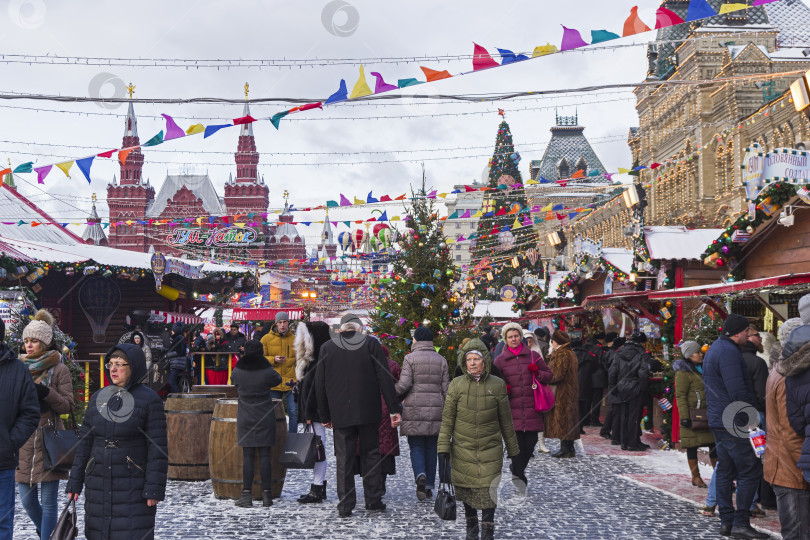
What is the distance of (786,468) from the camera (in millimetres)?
5531

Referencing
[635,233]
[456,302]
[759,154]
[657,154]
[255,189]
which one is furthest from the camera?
[255,189]

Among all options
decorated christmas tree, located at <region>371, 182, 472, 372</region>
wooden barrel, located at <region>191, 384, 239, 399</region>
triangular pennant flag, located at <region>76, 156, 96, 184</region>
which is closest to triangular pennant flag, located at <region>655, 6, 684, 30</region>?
wooden barrel, located at <region>191, 384, 239, 399</region>

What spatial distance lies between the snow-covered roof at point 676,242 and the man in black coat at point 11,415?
1141 centimetres

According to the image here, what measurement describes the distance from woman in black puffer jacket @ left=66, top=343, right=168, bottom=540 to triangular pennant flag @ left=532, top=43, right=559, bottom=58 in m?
4.95

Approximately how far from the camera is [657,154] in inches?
1681

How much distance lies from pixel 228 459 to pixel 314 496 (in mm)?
949

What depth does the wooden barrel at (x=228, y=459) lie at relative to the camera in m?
8.77

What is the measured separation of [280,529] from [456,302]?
10.7 meters

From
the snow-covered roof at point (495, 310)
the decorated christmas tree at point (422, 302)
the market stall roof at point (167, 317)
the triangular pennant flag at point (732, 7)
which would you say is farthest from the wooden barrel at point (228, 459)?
the snow-covered roof at point (495, 310)

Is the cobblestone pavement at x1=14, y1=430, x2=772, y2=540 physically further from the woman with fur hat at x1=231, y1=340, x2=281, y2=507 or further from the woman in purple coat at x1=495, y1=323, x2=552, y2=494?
the woman in purple coat at x1=495, y1=323, x2=552, y2=494

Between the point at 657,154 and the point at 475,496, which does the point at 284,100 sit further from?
the point at 657,154

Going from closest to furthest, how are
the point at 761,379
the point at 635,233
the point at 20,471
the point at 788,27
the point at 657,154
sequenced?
the point at 20,471, the point at 761,379, the point at 635,233, the point at 788,27, the point at 657,154

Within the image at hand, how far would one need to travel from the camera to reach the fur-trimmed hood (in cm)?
522

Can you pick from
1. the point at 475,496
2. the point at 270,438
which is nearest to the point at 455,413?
the point at 475,496
